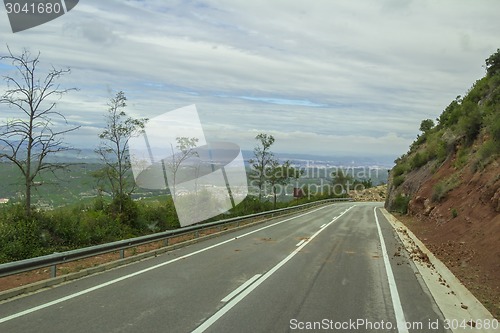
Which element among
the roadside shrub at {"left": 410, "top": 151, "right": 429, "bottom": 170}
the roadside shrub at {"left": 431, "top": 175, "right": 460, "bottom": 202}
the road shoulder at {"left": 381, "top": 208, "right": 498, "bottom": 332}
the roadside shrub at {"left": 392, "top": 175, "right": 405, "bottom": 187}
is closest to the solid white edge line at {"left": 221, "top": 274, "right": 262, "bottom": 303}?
the road shoulder at {"left": 381, "top": 208, "right": 498, "bottom": 332}

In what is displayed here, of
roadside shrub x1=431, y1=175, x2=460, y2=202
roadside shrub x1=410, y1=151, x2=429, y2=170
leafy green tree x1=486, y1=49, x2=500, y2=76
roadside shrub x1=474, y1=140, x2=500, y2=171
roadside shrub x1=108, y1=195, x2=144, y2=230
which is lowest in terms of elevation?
roadside shrub x1=108, y1=195, x2=144, y2=230

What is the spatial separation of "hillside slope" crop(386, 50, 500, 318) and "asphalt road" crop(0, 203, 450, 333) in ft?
4.65

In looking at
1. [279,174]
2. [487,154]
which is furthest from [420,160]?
[487,154]

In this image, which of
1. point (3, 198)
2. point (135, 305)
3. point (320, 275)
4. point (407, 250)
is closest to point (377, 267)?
point (320, 275)

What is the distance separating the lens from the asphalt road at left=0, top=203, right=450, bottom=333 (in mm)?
6531

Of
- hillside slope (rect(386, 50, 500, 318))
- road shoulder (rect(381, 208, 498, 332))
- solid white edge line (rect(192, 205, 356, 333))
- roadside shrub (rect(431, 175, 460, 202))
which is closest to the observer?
solid white edge line (rect(192, 205, 356, 333))

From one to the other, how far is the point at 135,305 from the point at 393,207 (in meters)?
40.5

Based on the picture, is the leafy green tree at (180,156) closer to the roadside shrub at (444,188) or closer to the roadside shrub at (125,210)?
the roadside shrub at (125,210)

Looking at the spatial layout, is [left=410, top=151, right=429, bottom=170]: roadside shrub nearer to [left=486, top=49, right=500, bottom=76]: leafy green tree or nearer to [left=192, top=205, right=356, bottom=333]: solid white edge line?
[left=486, top=49, right=500, bottom=76]: leafy green tree

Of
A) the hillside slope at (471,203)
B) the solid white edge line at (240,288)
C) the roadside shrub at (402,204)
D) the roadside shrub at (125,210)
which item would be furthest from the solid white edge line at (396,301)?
the roadside shrub at (402,204)

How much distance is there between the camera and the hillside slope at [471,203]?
10688 mm

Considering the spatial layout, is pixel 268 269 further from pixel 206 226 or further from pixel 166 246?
pixel 206 226

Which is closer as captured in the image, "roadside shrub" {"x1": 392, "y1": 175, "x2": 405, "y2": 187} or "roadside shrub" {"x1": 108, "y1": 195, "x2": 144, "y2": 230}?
"roadside shrub" {"x1": 108, "y1": 195, "x2": 144, "y2": 230}

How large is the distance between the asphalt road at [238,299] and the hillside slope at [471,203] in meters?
1.42
